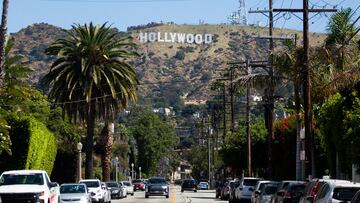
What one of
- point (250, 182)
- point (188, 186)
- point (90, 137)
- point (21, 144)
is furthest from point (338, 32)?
point (188, 186)

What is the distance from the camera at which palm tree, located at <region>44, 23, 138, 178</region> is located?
5809 cm

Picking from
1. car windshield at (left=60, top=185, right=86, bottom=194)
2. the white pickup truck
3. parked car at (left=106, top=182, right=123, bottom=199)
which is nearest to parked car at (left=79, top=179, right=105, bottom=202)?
car windshield at (left=60, top=185, right=86, bottom=194)

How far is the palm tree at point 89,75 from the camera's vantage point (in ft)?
191

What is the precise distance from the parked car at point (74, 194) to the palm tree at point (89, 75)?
1824cm

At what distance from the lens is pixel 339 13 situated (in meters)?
41.8

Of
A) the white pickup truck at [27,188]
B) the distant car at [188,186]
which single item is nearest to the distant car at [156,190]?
the distant car at [188,186]

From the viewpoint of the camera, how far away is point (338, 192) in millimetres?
20594

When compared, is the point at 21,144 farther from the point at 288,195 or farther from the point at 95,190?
the point at 288,195

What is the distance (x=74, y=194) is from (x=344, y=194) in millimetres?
20568

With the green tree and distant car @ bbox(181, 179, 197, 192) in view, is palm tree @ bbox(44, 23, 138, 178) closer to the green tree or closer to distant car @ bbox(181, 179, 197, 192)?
distant car @ bbox(181, 179, 197, 192)

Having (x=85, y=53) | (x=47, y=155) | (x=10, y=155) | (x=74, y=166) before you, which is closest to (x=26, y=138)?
(x=10, y=155)

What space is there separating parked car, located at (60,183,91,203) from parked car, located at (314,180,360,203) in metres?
19.3

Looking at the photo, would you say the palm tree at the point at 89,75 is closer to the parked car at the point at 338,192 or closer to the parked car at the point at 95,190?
the parked car at the point at 95,190

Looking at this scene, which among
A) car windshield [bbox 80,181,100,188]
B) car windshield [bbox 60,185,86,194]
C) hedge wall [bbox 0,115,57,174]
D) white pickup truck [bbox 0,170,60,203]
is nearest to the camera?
white pickup truck [bbox 0,170,60,203]
